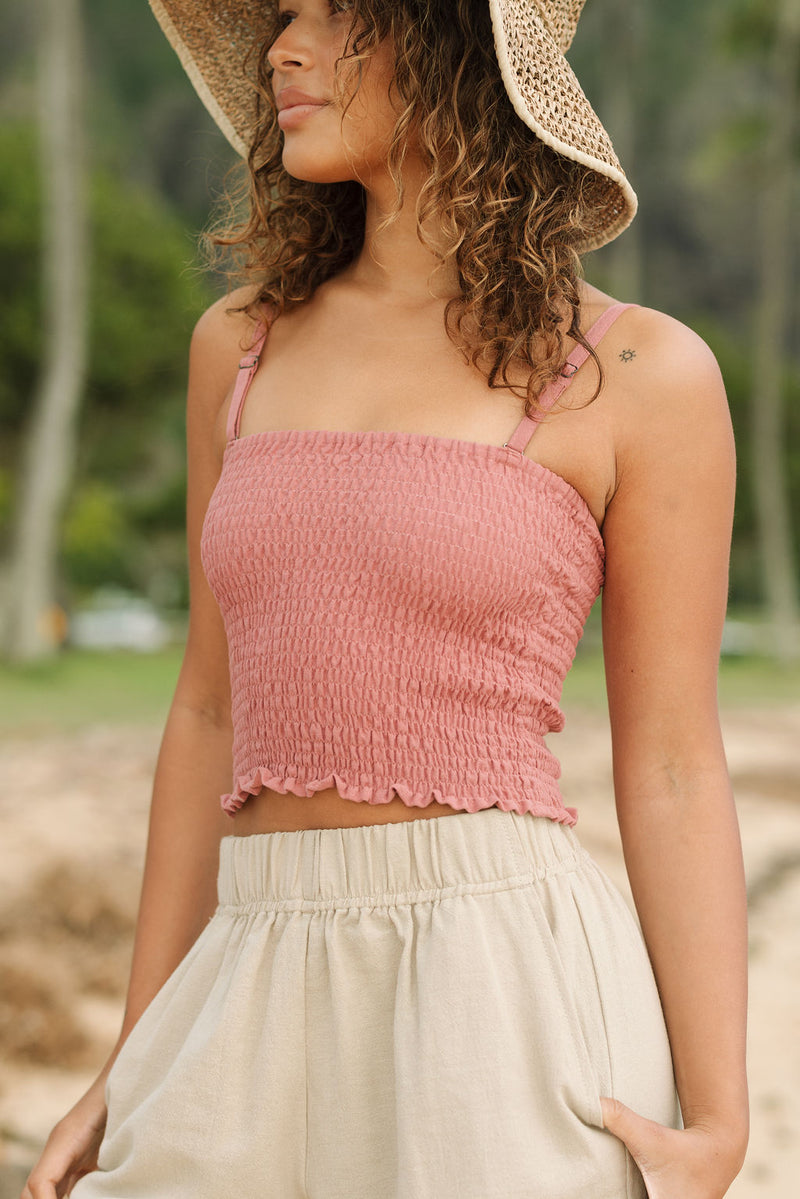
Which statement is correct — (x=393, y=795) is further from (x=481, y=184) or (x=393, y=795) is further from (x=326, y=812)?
(x=481, y=184)

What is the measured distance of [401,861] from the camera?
1.30 meters

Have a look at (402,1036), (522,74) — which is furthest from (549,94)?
(402,1036)

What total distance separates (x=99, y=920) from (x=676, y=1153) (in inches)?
147

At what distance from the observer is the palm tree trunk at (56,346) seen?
12825 mm

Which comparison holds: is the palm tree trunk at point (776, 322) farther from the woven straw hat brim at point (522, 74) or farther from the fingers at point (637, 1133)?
the fingers at point (637, 1133)

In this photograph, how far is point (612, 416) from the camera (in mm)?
1387

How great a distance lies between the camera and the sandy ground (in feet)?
11.8

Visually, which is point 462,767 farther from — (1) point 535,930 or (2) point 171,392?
(2) point 171,392

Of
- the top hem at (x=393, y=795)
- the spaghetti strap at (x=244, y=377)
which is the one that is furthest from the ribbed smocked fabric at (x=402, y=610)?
the spaghetti strap at (x=244, y=377)

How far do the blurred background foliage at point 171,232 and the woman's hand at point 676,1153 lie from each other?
1285 centimetres

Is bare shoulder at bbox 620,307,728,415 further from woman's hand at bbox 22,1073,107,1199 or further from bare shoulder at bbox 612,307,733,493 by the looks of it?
woman's hand at bbox 22,1073,107,1199

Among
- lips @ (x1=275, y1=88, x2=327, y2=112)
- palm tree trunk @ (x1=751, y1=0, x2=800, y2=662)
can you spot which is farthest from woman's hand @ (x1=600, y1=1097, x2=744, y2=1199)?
palm tree trunk @ (x1=751, y1=0, x2=800, y2=662)

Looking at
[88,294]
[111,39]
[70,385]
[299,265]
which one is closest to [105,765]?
[299,265]

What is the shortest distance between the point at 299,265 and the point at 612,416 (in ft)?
1.58
